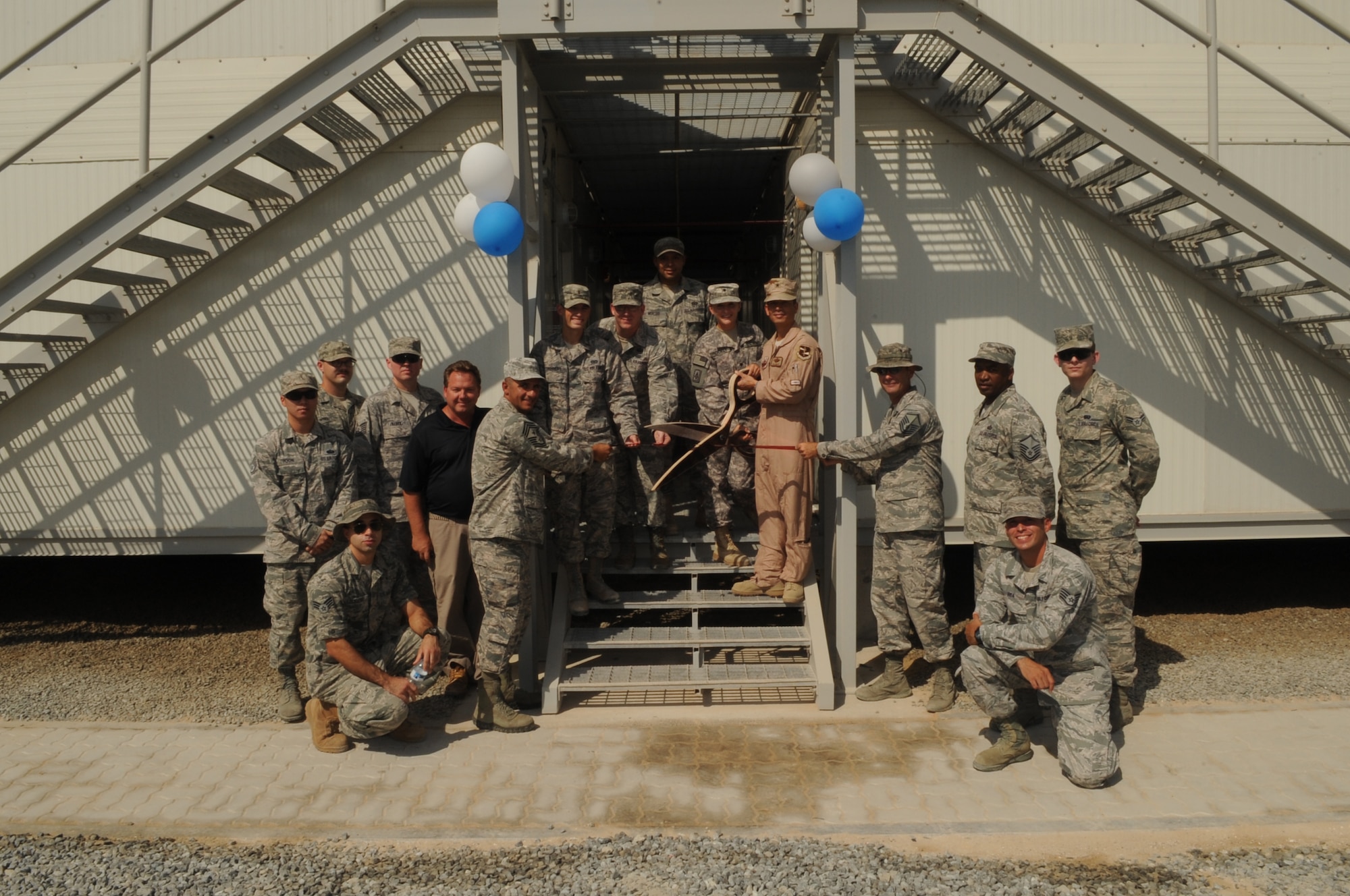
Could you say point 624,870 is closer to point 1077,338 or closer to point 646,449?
point 646,449

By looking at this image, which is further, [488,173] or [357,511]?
[488,173]

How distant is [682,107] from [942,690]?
459 cm

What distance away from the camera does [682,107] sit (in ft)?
23.8

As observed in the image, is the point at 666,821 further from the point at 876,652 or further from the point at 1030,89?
the point at 1030,89

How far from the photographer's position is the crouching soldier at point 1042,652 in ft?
14.4

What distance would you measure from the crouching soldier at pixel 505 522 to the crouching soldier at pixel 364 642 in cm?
30

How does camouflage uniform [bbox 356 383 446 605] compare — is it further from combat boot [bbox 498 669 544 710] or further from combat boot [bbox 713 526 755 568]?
combat boot [bbox 713 526 755 568]

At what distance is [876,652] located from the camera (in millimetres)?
6340

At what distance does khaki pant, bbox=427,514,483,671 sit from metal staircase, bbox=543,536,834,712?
1.57ft

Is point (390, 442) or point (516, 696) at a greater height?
point (390, 442)

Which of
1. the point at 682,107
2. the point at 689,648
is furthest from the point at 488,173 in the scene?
the point at 689,648

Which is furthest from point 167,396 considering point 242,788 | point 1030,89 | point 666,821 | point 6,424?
point 1030,89

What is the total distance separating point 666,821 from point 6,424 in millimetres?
5509

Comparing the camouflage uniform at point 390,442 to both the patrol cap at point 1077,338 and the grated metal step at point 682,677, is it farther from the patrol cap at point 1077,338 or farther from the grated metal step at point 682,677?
the patrol cap at point 1077,338
